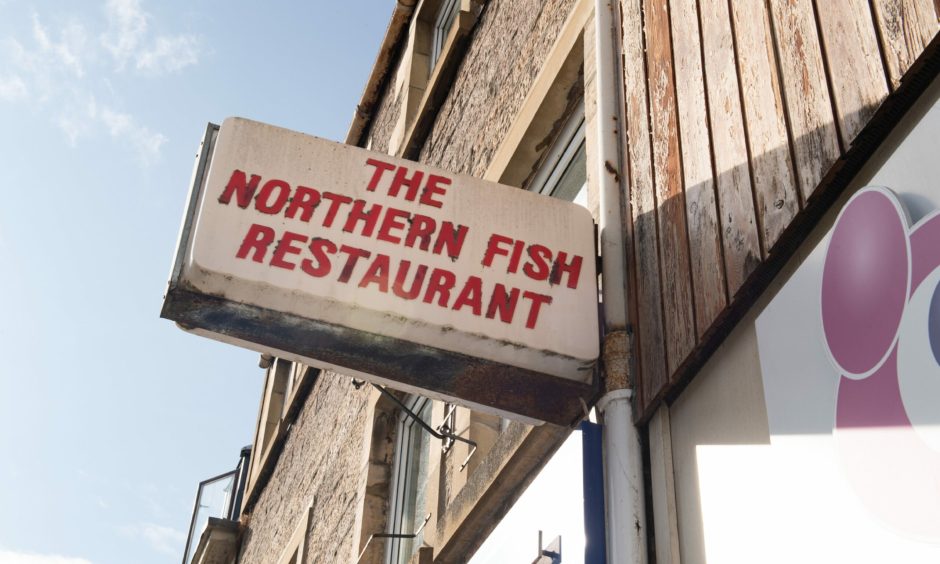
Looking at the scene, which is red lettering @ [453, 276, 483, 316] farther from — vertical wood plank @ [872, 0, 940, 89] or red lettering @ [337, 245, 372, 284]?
vertical wood plank @ [872, 0, 940, 89]

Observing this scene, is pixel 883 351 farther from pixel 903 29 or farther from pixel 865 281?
pixel 903 29

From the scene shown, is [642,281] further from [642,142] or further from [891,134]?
[891,134]

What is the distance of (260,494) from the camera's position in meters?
10.9

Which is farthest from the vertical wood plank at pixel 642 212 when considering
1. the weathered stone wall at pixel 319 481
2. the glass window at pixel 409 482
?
the weathered stone wall at pixel 319 481

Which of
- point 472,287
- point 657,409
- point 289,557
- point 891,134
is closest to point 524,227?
point 472,287

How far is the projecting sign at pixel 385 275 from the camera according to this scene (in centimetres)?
282

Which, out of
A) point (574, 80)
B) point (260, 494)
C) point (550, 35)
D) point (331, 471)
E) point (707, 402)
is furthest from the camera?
point (260, 494)


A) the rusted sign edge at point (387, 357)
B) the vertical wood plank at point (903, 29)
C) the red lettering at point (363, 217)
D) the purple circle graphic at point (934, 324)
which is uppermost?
the red lettering at point (363, 217)

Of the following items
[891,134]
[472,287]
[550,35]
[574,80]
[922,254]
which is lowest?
[922,254]

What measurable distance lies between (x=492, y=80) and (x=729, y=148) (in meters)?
3.25

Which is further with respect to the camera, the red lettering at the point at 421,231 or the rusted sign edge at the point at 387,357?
the red lettering at the point at 421,231

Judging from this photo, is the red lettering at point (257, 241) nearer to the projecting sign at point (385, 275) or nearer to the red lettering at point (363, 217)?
the projecting sign at point (385, 275)

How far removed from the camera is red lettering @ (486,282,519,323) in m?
2.88

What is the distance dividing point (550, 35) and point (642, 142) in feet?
5.71
